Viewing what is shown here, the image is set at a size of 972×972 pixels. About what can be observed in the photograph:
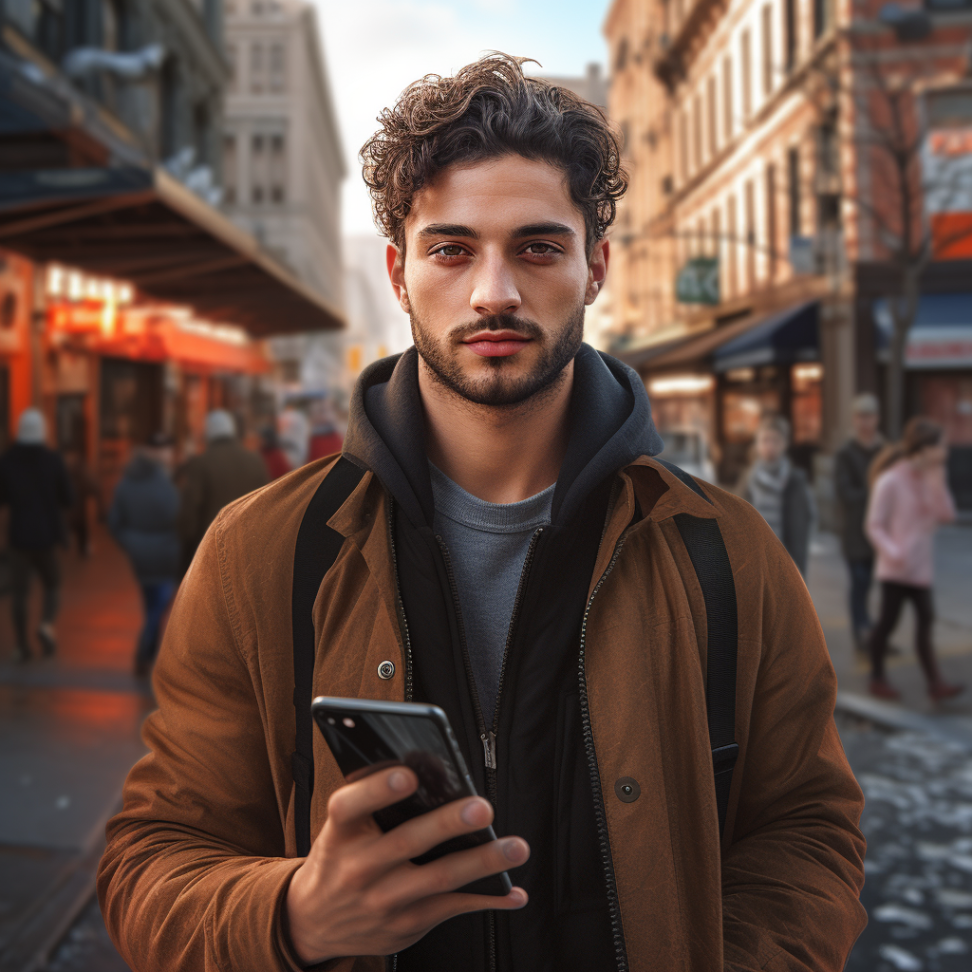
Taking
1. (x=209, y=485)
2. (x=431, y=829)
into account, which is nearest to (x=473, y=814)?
(x=431, y=829)

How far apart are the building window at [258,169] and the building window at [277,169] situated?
1.56 feet

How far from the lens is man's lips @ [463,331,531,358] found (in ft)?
5.68

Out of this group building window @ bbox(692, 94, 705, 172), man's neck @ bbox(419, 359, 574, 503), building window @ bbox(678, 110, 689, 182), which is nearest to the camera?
man's neck @ bbox(419, 359, 574, 503)

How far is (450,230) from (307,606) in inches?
27.1

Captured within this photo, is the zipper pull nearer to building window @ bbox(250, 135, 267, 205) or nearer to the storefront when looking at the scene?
the storefront

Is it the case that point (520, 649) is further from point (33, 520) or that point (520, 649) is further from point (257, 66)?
point (257, 66)

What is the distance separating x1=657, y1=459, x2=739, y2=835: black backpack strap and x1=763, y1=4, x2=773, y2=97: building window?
85.6 feet

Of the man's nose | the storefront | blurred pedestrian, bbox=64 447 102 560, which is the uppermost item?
the storefront

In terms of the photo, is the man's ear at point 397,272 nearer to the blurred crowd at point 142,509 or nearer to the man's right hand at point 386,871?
the man's right hand at point 386,871

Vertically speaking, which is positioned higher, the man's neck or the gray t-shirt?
the man's neck

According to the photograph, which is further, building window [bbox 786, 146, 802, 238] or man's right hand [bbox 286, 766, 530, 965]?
building window [bbox 786, 146, 802, 238]

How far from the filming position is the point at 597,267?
76.9 inches

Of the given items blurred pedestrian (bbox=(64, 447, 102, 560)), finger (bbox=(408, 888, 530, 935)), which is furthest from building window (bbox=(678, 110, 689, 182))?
finger (bbox=(408, 888, 530, 935))

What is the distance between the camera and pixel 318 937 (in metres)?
1.32
